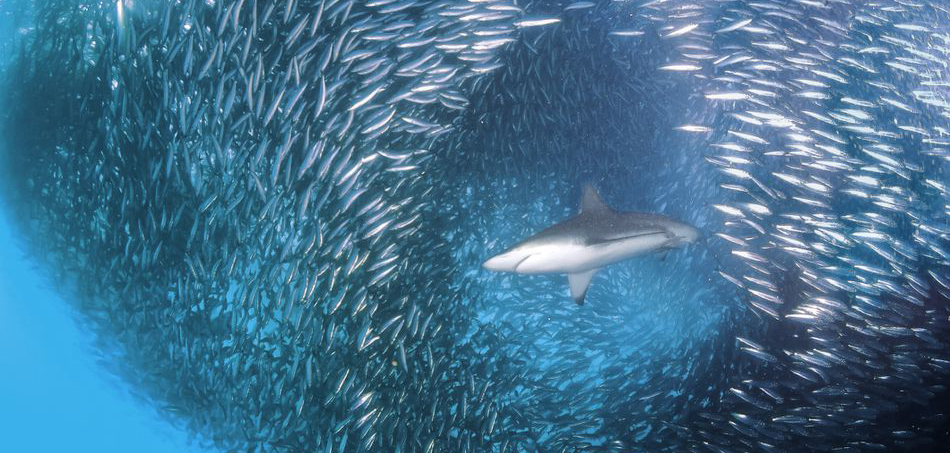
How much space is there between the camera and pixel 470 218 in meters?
7.23

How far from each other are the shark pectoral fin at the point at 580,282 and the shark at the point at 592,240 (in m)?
0.10

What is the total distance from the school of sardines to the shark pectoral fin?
1.81 metres

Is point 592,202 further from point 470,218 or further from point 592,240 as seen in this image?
point 470,218

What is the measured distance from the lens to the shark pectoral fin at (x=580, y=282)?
528cm

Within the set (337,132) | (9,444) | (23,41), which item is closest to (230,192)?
(337,132)

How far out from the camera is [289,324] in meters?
5.68

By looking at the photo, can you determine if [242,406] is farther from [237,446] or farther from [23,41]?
[23,41]

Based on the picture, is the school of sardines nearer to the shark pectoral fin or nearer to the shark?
the shark

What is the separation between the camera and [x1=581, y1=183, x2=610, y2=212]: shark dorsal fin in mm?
4805

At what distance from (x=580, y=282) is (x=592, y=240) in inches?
34.8

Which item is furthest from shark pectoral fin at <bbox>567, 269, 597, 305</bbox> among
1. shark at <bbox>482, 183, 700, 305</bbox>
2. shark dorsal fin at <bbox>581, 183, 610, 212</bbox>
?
shark dorsal fin at <bbox>581, 183, 610, 212</bbox>

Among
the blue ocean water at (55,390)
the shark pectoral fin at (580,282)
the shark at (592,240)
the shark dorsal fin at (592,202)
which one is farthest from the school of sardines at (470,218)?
the blue ocean water at (55,390)

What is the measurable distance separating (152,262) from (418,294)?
343 centimetres

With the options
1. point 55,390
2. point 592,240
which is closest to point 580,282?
point 592,240
